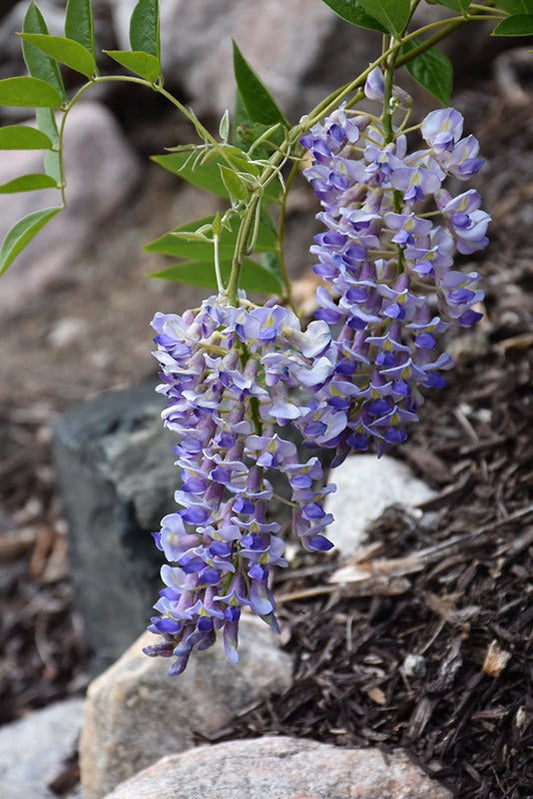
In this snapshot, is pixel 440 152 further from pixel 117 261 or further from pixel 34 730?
pixel 117 261

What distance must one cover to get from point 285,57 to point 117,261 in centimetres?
119

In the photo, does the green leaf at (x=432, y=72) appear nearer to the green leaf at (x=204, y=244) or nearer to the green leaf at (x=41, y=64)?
the green leaf at (x=204, y=244)

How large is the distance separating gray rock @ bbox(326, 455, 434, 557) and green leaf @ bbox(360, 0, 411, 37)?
3.28 ft

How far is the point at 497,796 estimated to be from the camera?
1.29 metres

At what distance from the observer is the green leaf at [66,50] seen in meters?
1.04

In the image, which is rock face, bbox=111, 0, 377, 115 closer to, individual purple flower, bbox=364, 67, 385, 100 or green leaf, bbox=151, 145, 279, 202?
green leaf, bbox=151, 145, 279, 202

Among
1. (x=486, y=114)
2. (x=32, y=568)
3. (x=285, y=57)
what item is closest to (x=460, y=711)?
(x=32, y=568)

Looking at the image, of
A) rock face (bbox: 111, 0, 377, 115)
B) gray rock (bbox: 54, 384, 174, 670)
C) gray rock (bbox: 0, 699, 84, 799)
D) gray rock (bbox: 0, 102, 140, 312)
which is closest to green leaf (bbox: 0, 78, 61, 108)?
gray rock (bbox: 54, 384, 174, 670)

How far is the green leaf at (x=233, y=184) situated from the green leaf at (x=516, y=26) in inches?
14.7

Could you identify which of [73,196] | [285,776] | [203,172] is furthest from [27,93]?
[73,196]

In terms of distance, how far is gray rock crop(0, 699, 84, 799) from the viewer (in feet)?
7.11

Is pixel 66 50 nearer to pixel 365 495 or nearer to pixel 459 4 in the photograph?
pixel 459 4

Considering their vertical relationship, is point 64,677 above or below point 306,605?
below

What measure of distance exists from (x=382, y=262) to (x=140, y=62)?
0.35 m
